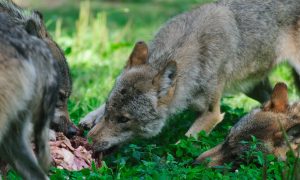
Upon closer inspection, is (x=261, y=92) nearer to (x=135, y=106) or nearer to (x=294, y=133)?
(x=294, y=133)

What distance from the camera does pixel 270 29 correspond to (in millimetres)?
9297

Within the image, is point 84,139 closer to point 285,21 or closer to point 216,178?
point 216,178

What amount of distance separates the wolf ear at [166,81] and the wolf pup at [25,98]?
7.94 feet

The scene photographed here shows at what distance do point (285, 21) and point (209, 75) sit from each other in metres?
1.62

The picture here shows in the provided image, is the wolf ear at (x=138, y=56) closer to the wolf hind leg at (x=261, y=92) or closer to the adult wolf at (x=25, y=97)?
the wolf hind leg at (x=261, y=92)

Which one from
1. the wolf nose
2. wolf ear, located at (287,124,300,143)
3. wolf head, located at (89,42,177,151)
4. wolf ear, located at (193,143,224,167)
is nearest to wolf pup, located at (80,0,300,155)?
wolf head, located at (89,42,177,151)

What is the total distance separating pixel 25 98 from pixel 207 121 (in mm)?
3751

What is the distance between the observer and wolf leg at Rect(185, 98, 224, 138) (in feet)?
27.5

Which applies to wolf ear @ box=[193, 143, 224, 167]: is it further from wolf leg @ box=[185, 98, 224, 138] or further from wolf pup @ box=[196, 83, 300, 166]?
wolf leg @ box=[185, 98, 224, 138]

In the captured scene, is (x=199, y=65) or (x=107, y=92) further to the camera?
(x=107, y=92)

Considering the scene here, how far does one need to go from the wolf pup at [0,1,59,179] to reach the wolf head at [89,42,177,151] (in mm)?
2150

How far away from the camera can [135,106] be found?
7.51 meters

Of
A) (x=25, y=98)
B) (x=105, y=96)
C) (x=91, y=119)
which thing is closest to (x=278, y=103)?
(x=91, y=119)

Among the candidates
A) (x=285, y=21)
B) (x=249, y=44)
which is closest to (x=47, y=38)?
(x=249, y=44)
